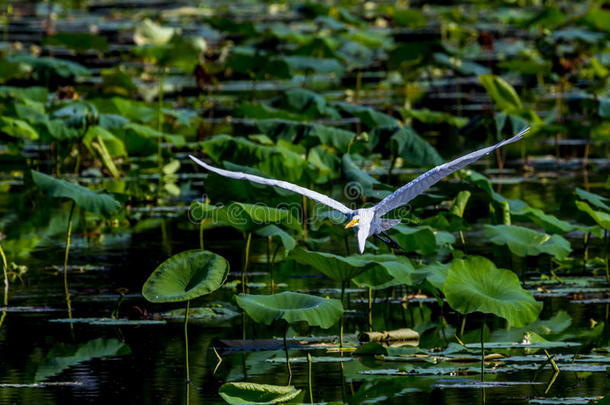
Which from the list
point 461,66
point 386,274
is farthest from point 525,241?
point 461,66

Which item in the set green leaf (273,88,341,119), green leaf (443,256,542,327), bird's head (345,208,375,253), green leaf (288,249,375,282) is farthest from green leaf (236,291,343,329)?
green leaf (273,88,341,119)

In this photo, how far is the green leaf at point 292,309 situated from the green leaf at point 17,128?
468cm

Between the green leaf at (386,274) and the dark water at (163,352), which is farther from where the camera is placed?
the green leaf at (386,274)

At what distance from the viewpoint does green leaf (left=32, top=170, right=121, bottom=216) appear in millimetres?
6379

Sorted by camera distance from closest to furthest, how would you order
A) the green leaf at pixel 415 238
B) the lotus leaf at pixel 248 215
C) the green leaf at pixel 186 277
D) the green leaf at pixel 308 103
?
the green leaf at pixel 186 277 → the lotus leaf at pixel 248 215 → the green leaf at pixel 415 238 → the green leaf at pixel 308 103

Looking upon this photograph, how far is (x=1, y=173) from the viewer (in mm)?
10891

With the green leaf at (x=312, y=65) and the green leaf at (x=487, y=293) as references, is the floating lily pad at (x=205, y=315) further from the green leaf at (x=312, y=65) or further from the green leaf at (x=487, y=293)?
the green leaf at (x=312, y=65)

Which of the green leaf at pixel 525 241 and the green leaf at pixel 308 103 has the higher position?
the green leaf at pixel 308 103

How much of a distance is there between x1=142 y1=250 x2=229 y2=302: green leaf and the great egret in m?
0.38

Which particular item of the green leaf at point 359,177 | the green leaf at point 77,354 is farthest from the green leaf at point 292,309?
the green leaf at point 359,177

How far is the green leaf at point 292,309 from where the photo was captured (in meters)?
4.84

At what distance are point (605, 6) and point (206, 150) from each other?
16.4 metres

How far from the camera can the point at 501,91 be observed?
411 inches

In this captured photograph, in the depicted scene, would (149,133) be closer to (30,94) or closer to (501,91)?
(30,94)
